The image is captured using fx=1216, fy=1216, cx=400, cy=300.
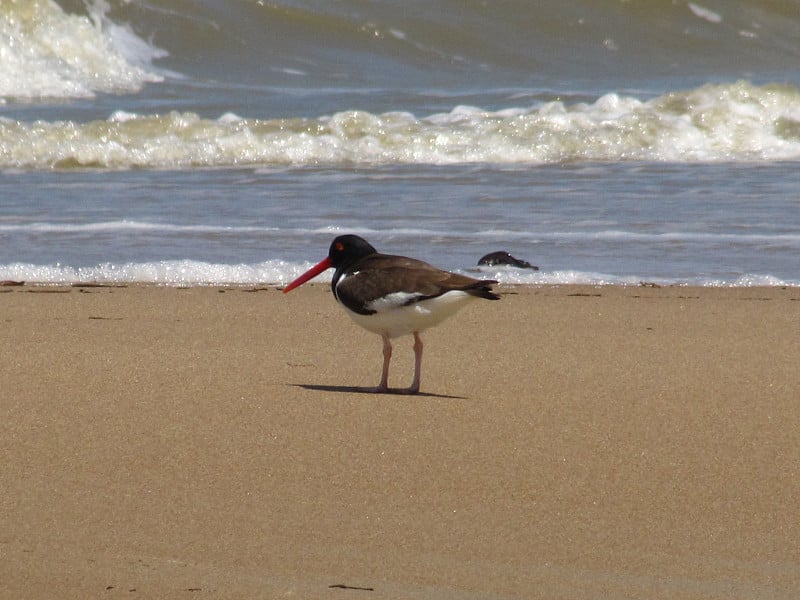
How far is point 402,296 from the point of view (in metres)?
4.95

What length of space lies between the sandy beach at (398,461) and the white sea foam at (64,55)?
12.9m

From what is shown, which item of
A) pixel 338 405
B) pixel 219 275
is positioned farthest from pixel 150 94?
pixel 338 405

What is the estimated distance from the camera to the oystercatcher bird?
4914mm

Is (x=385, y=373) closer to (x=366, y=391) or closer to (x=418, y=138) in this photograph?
(x=366, y=391)

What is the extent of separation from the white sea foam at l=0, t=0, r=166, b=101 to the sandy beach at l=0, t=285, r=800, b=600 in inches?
507

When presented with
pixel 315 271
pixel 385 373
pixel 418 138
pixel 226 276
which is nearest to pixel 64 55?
pixel 418 138

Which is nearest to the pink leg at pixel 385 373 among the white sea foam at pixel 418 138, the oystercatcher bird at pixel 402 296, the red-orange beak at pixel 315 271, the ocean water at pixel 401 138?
the oystercatcher bird at pixel 402 296

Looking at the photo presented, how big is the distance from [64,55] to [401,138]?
24.5 feet

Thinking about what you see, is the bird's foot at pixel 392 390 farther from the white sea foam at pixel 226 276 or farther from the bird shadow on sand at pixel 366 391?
the white sea foam at pixel 226 276

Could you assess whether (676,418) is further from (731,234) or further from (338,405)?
(731,234)

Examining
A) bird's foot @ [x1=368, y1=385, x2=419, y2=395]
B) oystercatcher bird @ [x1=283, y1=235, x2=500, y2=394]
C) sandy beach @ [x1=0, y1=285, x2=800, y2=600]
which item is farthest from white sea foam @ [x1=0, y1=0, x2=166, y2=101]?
bird's foot @ [x1=368, y1=385, x2=419, y2=395]

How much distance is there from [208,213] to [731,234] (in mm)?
4314

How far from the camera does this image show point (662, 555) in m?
3.34

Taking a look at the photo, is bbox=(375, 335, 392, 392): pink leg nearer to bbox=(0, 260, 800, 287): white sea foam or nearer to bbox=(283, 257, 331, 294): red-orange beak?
bbox=(283, 257, 331, 294): red-orange beak
